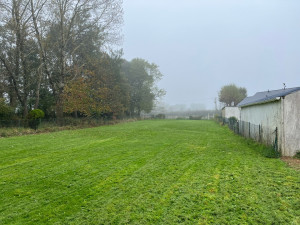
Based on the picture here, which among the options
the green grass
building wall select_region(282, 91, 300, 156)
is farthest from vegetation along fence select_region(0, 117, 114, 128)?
building wall select_region(282, 91, 300, 156)

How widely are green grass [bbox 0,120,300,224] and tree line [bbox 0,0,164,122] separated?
12.3 m

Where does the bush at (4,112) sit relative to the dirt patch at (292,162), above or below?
above

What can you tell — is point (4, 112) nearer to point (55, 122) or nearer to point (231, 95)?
point (55, 122)

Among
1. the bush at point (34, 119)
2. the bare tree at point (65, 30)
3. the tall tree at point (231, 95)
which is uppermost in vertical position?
the bare tree at point (65, 30)

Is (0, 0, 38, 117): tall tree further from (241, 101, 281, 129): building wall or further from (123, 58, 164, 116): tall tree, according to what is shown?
(123, 58, 164, 116): tall tree

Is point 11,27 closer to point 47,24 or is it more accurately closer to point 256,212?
point 47,24

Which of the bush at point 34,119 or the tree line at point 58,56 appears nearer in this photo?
the bush at point 34,119

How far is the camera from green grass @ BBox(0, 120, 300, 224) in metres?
2.93

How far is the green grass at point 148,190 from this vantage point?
293 centimetres

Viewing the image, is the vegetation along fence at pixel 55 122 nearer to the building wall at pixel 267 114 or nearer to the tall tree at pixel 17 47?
the tall tree at pixel 17 47

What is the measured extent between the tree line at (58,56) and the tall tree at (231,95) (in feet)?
71.7

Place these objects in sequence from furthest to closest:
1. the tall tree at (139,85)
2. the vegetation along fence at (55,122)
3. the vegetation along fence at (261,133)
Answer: the tall tree at (139,85) < the vegetation along fence at (55,122) < the vegetation along fence at (261,133)

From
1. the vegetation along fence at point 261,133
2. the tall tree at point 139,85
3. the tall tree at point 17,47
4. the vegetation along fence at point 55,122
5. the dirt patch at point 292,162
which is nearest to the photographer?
the dirt patch at point 292,162

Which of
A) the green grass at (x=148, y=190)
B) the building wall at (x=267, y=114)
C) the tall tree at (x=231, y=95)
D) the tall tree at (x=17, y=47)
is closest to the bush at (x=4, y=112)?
the tall tree at (x=17, y=47)
